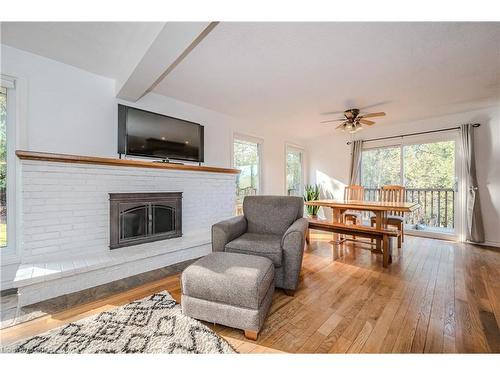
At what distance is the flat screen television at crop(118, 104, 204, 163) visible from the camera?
2.54 metres

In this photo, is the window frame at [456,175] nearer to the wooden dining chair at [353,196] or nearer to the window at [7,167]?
the wooden dining chair at [353,196]

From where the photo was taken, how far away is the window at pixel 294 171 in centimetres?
541

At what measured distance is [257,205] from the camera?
2531 millimetres

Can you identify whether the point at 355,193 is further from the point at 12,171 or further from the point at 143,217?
the point at 12,171

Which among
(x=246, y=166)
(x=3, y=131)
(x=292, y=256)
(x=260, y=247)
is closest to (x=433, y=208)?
(x=246, y=166)

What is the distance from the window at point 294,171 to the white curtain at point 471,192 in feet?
10.2

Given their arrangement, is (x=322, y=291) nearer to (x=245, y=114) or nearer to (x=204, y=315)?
(x=204, y=315)

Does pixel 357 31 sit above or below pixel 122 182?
above

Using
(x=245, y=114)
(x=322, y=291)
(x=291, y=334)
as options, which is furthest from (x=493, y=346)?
(x=245, y=114)

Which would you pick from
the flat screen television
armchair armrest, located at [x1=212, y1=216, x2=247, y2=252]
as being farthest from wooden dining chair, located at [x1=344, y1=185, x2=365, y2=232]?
the flat screen television

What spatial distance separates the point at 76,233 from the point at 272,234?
2026 mm

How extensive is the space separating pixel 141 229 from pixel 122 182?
23.7 inches

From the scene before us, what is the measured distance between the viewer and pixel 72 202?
2154 millimetres
